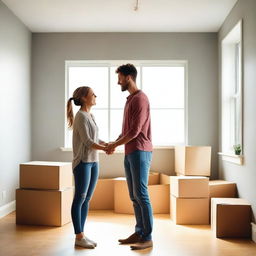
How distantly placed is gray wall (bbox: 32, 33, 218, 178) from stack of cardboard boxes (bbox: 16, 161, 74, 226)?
50.1 inches

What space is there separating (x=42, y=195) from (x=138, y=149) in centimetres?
153

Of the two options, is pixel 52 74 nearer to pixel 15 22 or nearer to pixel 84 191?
pixel 15 22

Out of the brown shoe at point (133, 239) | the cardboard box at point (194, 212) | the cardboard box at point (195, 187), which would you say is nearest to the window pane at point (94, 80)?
the cardboard box at point (195, 187)

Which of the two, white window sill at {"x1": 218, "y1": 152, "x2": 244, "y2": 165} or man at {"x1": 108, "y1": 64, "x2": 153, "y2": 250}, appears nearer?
man at {"x1": 108, "y1": 64, "x2": 153, "y2": 250}

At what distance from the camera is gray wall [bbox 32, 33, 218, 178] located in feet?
18.7

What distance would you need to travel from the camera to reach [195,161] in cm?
503

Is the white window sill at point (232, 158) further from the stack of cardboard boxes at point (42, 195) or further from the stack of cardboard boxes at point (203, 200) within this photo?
the stack of cardboard boxes at point (42, 195)

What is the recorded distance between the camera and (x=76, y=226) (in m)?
3.43

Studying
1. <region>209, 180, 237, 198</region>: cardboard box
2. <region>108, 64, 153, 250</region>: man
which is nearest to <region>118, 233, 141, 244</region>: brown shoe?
<region>108, 64, 153, 250</region>: man

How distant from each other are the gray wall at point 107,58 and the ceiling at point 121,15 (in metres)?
0.15

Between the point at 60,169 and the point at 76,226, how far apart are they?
107 cm

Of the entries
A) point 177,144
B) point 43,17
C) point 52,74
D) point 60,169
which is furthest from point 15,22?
point 177,144

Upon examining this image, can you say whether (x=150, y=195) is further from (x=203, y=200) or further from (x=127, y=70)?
(x=127, y=70)

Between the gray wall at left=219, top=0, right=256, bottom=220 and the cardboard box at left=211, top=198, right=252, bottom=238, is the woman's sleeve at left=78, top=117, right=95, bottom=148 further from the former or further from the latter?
the gray wall at left=219, top=0, right=256, bottom=220
